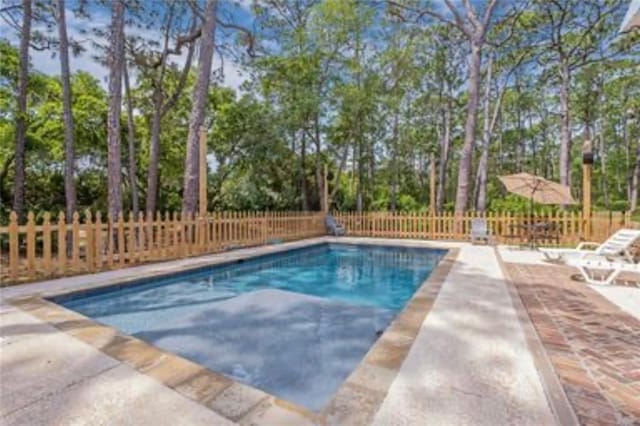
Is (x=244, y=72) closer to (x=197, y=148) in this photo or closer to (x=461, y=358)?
(x=197, y=148)

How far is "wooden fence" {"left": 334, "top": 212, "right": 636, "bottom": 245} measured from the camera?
8.74 meters

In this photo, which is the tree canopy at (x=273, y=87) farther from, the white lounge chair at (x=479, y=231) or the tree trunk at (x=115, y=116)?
the white lounge chair at (x=479, y=231)

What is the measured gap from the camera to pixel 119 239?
571 cm

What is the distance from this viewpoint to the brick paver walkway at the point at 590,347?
1.78 meters

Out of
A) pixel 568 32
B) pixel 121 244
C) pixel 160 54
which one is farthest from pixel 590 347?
pixel 568 32

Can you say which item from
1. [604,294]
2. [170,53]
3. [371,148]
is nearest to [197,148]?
[170,53]

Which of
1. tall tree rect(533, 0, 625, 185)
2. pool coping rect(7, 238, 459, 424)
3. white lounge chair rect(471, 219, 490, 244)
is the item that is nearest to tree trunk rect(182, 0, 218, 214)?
pool coping rect(7, 238, 459, 424)

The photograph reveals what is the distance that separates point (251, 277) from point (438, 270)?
11.0 ft

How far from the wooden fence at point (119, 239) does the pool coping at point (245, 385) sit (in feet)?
5.82

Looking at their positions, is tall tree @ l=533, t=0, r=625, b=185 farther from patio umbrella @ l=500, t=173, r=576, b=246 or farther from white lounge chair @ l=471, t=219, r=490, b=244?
white lounge chair @ l=471, t=219, r=490, b=244

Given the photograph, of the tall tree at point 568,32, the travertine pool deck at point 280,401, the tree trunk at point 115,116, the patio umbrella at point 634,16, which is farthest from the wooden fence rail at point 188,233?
the tall tree at point 568,32

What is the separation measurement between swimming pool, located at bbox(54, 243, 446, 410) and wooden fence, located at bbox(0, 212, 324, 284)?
1.16 metres

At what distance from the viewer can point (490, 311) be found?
3.43 metres

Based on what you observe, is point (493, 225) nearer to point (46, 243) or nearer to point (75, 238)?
point (75, 238)
